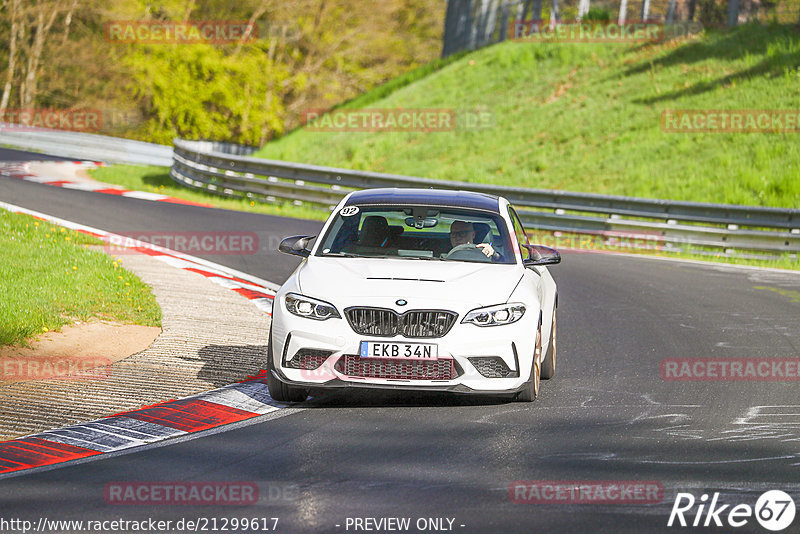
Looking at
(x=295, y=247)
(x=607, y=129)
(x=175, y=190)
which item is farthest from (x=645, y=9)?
(x=295, y=247)

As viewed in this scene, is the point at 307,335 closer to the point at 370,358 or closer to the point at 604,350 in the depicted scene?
the point at 370,358

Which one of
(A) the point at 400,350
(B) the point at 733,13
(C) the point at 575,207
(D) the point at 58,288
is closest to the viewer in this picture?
(A) the point at 400,350

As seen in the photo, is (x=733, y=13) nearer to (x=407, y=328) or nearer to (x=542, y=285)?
(x=542, y=285)

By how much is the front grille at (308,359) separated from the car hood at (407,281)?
0.37 meters

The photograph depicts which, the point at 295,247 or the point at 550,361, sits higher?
the point at 295,247

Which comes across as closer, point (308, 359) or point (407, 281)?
point (308, 359)

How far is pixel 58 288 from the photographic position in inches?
456

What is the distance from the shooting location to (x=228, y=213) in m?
22.2

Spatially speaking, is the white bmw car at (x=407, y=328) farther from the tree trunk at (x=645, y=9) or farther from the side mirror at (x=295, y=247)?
the tree trunk at (x=645, y=9)

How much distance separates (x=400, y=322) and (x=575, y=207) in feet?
48.1

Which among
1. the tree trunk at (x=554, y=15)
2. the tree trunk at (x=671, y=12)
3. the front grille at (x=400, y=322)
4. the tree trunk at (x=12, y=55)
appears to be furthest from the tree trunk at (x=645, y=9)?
the tree trunk at (x=12, y=55)

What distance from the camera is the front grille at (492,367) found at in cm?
755

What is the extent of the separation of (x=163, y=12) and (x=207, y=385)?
161ft

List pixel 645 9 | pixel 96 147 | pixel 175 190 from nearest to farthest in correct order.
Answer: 1. pixel 175 190
2. pixel 645 9
3. pixel 96 147
